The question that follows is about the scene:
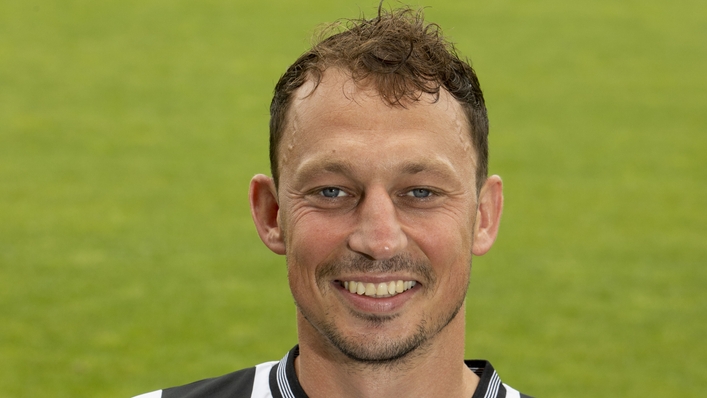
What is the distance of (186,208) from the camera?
10.0 metres

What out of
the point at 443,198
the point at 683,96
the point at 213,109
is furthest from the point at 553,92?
the point at 443,198

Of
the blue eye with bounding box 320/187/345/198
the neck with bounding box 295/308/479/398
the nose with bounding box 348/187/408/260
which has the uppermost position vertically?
the blue eye with bounding box 320/187/345/198

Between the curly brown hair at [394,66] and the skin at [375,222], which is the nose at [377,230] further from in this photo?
the curly brown hair at [394,66]

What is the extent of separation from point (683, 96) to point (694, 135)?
4.54 feet

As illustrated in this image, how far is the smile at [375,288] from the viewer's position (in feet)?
7.66

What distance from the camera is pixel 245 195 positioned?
10.1 meters

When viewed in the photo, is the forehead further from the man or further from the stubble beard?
the stubble beard

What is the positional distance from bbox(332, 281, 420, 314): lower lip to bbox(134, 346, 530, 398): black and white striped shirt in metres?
0.37

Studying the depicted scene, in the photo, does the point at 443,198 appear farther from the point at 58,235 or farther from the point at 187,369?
the point at 58,235

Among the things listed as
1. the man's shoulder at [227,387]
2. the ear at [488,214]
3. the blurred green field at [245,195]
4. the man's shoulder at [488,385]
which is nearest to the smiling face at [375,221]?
the ear at [488,214]

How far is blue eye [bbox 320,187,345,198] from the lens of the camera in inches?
93.7

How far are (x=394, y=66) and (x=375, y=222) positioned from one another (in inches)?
14.8

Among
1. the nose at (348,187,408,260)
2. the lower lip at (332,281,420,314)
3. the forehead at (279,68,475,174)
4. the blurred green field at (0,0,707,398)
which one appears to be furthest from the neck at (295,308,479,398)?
the blurred green field at (0,0,707,398)

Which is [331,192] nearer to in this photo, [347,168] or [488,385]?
[347,168]
